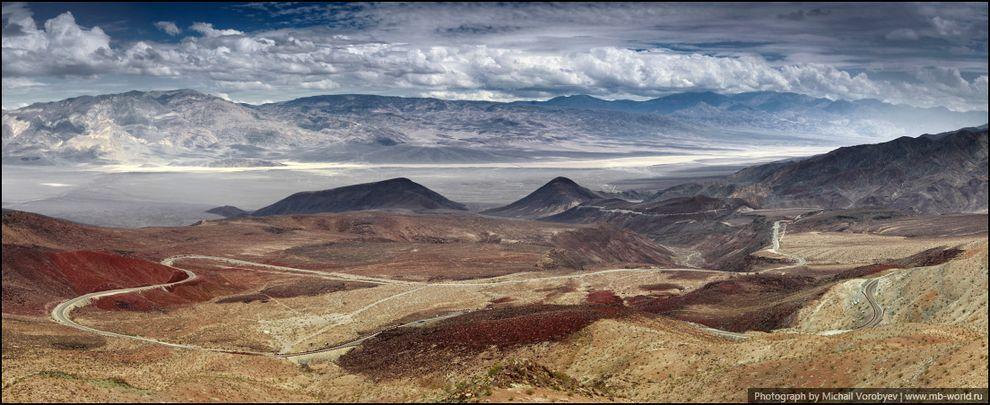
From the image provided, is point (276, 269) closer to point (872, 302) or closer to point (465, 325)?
point (465, 325)

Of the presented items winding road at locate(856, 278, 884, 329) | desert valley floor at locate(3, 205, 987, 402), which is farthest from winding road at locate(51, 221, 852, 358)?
desert valley floor at locate(3, 205, 987, 402)

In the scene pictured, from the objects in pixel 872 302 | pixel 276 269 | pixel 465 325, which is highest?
pixel 872 302

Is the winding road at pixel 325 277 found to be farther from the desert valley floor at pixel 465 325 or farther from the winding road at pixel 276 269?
the desert valley floor at pixel 465 325

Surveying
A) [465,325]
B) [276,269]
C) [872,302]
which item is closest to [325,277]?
[276,269]

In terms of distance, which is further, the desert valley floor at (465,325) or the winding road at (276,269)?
the winding road at (276,269)

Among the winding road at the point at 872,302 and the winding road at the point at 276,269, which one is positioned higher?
the winding road at the point at 872,302

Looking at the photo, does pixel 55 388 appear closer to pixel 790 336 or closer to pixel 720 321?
pixel 790 336

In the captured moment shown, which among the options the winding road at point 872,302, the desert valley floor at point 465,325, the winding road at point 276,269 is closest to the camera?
the desert valley floor at point 465,325

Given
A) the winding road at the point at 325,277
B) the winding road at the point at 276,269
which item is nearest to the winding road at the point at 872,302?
the winding road at the point at 325,277

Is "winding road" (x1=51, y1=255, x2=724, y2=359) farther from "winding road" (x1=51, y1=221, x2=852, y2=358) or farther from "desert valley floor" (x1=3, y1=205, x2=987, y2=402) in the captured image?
"desert valley floor" (x1=3, y1=205, x2=987, y2=402)

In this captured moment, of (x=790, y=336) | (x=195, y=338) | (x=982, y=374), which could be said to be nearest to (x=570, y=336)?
(x=790, y=336)

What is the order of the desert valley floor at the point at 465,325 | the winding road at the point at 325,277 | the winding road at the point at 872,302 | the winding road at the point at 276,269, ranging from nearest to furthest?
the desert valley floor at the point at 465,325 < the winding road at the point at 872,302 < the winding road at the point at 325,277 < the winding road at the point at 276,269
